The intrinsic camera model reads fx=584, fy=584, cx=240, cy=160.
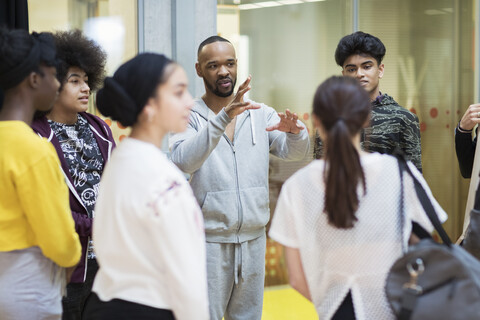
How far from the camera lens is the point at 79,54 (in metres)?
3.23

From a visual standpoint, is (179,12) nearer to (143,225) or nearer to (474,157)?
(474,157)

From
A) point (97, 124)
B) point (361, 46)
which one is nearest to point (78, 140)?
point (97, 124)

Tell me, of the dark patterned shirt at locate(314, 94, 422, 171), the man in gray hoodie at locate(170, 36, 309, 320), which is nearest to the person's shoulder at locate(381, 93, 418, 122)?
the dark patterned shirt at locate(314, 94, 422, 171)

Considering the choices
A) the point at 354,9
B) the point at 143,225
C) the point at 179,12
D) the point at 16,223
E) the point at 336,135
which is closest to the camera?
the point at 143,225

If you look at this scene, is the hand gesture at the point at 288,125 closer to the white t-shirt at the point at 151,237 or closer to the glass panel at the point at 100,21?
the white t-shirt at the point at 151,237

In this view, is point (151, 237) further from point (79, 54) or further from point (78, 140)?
point (79, 54)

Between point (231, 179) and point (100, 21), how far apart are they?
6.27 ft

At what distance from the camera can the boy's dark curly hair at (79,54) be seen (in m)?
3.21

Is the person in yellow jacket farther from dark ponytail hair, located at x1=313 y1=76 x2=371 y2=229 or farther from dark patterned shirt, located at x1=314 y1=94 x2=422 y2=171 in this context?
dark patterned shirt, located at x1=314 y1=94 x2=422 y2=171

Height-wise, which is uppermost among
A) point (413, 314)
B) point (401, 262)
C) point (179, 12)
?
point (179, 12)

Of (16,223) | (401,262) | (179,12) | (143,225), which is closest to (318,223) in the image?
(401,262)

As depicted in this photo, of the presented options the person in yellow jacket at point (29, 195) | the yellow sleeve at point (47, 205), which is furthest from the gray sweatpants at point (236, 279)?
the yellow sleeve at point (47, 205)

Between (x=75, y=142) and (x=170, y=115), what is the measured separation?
1302mm

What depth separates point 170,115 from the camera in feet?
6.44
